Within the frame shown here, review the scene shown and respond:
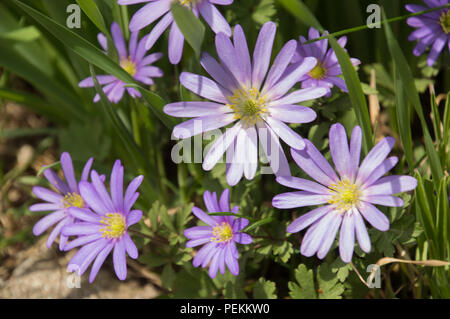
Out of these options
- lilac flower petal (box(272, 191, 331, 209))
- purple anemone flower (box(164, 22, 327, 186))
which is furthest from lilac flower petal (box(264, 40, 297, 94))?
lilac flower petal (box(272, 191, 331, 209))

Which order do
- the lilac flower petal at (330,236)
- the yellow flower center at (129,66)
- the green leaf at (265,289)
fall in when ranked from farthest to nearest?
the yellow flower center at (129,66)
the green leaf at (265,289)
the lilac flower petal at (330,236)

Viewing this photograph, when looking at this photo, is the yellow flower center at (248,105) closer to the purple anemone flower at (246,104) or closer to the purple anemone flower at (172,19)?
the purple anemone flower at (246,104)

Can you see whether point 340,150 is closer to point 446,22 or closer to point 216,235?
point 216,235

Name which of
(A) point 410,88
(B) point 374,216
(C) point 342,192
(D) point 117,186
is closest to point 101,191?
(D) point 117,186

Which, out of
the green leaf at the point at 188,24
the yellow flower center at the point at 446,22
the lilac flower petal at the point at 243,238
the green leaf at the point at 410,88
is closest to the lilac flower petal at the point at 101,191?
the lilac flower petal at the point at 243,238

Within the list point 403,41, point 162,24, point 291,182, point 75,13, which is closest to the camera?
point 291,182
